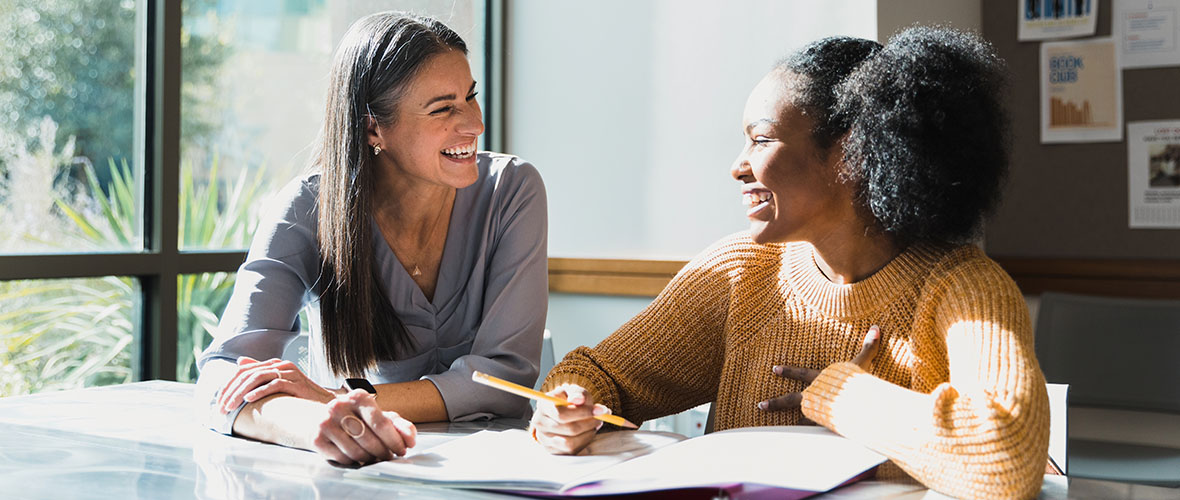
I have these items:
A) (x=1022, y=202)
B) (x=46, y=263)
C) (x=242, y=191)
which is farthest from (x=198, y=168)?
(x=1022, y=202)

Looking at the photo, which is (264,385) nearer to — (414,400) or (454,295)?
(414,400)

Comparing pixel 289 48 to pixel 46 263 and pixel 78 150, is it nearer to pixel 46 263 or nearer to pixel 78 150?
pixel 78 150

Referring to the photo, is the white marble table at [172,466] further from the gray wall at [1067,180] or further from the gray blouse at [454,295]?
the gray wall at [1067,180]

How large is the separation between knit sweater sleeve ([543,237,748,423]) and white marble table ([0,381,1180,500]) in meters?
0.16

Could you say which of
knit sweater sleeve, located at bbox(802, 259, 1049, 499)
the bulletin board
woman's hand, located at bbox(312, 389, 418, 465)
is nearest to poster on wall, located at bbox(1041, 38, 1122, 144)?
the bulletin board

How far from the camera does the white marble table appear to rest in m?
0.96

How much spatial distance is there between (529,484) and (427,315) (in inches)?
29.3

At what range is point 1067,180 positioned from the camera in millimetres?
3021

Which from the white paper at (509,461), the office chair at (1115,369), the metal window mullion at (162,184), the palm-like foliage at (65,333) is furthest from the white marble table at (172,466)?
the office chair at (1115,369)

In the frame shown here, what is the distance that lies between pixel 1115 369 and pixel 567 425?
81.8 inches

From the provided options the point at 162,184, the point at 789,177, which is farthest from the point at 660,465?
the point at 162,184

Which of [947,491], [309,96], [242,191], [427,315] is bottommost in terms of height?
[947,491]

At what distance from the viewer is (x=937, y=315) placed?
3.99ft

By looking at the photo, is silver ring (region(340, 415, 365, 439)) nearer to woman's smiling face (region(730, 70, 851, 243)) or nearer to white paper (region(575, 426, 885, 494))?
white paper (region(575, 426, 885, 494))
